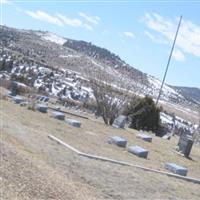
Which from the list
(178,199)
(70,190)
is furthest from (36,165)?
(178,199)

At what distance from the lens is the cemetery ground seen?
9195 millimetres

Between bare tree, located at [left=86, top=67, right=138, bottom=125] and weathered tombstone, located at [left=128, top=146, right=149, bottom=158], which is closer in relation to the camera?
weathered tombstone, located at [left=128, top=146, right=149, bottom=158]

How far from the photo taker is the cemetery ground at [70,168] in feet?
30.2

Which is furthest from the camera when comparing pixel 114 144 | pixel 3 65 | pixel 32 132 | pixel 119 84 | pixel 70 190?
pixel 3 65

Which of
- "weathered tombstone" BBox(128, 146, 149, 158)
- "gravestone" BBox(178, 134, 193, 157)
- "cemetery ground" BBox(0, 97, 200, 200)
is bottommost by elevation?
"cemetery ground" BBox(0, 97, 200, 200)

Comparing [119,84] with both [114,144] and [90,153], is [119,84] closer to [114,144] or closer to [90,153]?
[114,144]

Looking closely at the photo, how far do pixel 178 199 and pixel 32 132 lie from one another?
5.17m

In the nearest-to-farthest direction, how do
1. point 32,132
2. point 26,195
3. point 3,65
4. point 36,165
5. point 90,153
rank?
point 26,195, point 36,165, point 90,153, point 32,132, point 3,65

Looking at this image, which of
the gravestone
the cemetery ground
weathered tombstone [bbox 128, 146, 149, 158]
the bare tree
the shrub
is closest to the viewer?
the cemetery ground

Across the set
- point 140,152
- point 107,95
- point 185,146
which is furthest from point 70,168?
point 107,95

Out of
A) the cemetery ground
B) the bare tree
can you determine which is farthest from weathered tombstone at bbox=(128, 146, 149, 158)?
the bare tree

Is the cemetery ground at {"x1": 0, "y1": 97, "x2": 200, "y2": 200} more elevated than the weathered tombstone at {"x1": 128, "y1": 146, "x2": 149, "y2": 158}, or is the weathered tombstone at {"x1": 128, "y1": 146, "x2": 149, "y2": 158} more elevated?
the weathered tombstone at {"x1": 128, "y1": 146, "x2": 149, "y2": 158}

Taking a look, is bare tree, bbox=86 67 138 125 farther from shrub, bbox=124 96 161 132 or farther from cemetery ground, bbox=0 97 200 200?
cemetery ground, bbox=0 97 200 200

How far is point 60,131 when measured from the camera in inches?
645
